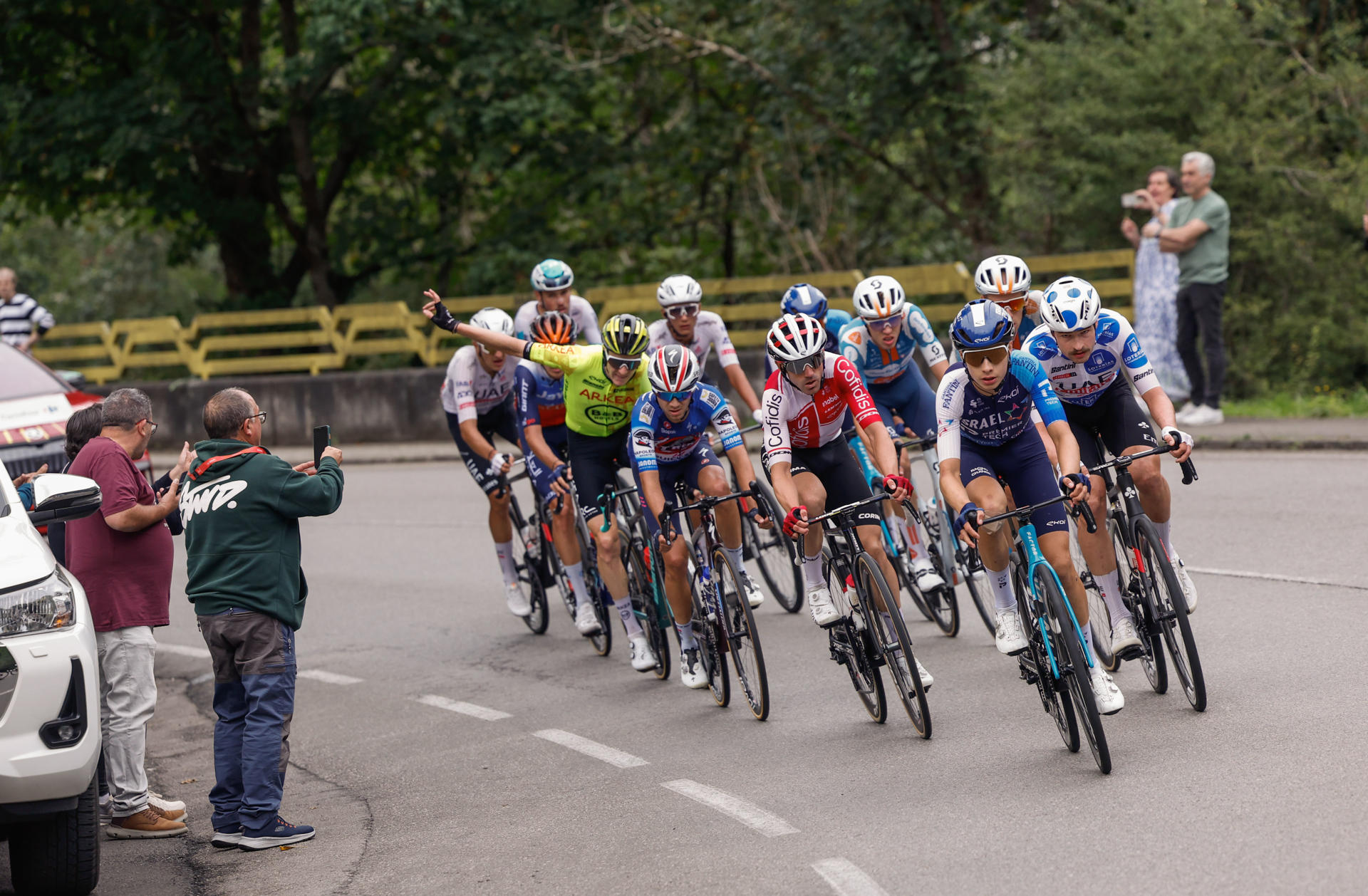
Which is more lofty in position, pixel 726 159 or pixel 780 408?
pixel 726 159

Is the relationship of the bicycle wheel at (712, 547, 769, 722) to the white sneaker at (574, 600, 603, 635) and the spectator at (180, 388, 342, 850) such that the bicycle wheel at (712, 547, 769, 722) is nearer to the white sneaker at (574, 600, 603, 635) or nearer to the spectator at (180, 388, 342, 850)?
the white sneaker at (574, 600, 603, 635)

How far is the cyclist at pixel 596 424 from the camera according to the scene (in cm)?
934

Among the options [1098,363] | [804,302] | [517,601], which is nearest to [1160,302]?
[804,302]

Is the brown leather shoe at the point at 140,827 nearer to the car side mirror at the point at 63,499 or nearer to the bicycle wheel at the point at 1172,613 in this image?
the car side mirror at the point at 63,499

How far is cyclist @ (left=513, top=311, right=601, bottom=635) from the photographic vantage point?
32.8ft

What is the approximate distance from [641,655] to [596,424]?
1401mm

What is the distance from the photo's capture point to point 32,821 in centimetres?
578

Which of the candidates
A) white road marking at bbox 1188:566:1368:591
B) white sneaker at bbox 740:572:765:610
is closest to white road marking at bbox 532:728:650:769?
white sneaker at bbox 740:572:765:610

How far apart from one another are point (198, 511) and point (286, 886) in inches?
63.9

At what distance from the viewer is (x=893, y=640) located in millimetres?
7359

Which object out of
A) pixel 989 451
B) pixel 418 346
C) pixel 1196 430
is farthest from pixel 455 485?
pixel 989 451

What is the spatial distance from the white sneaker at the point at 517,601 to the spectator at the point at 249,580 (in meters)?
4.36

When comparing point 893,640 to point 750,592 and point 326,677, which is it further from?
point 326,677

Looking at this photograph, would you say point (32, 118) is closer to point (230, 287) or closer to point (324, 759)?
point (230, 287)
